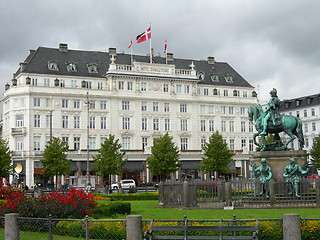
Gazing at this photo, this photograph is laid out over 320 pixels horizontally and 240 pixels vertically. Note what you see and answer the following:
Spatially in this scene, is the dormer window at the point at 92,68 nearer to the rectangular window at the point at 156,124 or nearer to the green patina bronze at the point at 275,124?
the rectangular window at the point at 156,124

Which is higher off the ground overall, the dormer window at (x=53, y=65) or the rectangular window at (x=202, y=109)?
the dormer window at (x=53, y=65)

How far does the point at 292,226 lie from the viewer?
12.9 meters

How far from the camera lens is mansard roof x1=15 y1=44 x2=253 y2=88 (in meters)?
78.9

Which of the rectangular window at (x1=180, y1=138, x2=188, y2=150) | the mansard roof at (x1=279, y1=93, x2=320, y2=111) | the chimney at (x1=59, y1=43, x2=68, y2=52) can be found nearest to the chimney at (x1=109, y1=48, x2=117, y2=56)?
the chimney at (x1=59, y1=43, x2=68, y2=52)

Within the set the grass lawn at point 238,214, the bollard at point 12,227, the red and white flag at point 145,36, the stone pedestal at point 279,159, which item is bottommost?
the grass lawn at point 238,214

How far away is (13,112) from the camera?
76.8 meters

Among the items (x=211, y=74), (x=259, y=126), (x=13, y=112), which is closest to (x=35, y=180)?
(x=13, y=112)

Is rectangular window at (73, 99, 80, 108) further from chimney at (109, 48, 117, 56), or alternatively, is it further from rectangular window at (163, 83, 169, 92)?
rectangular window at (163, 83, 169, 92)

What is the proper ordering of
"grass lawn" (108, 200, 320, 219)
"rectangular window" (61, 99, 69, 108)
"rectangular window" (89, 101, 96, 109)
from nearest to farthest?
"grass lawn" (108, 200, 320, 219) → "rectangular window" (61, 99, 69, 108) → "rectangular window" (89, 101, 96, 109)

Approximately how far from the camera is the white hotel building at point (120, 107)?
76.1 m

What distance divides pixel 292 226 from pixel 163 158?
59.4m

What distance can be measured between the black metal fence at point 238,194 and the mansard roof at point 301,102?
73.5 m

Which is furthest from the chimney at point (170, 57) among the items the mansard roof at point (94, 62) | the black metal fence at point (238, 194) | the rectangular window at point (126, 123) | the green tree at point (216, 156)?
the black metal fence at point (238, 194)

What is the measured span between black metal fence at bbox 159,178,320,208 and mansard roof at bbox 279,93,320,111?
2894 inches
